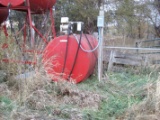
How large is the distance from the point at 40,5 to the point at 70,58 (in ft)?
10.1

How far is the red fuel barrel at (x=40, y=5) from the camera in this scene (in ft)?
28.7

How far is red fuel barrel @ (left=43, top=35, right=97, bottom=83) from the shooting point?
6.39m

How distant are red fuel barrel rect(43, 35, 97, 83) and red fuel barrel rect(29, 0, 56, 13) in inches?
105

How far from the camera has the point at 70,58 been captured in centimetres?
649

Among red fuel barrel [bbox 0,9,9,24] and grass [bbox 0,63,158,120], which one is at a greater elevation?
red fuel barrel [bbox 0,9,9,24]

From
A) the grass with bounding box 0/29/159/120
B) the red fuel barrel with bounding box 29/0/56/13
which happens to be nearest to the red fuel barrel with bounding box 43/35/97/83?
the grass with bounding box 0/29/159/120

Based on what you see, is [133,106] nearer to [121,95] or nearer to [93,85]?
[121,95]

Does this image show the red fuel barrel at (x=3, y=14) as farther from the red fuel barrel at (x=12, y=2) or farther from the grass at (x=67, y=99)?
the grass at (x=67, y=99)

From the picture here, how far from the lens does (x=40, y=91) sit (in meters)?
4.77

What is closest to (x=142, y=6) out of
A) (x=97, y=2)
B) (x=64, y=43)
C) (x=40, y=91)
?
(x=97, y=2)

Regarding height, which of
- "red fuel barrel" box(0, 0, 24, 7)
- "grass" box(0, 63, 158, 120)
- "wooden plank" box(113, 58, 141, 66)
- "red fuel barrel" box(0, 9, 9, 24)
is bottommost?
"grass" box(0, 63, 158, 120)

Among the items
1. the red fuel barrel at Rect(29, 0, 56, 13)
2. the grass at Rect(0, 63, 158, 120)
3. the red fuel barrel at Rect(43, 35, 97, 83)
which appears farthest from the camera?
the red fuel barrel at Rect(29, 0, 56, 13)

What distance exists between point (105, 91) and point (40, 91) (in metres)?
1.47

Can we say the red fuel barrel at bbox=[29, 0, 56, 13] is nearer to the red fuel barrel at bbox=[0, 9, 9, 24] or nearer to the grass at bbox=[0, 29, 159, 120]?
the red fuel barrel at bbox=[0, 9, 9, 24]
